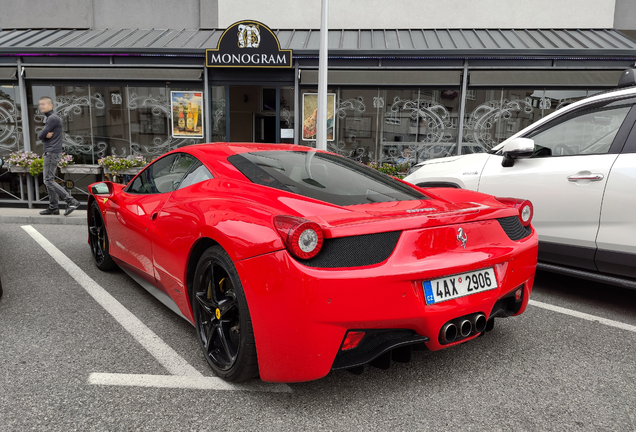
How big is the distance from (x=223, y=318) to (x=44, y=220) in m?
6.93

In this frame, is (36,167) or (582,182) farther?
(36,167)

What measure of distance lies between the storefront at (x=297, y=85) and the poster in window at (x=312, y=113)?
1.1 inches

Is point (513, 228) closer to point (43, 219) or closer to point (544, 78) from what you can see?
point (544, 78)

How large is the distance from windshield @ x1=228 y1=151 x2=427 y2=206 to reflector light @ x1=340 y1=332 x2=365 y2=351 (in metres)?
0.69

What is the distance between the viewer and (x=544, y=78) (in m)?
8.82

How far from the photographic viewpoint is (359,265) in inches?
78.7

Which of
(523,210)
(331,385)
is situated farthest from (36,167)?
(523,210)

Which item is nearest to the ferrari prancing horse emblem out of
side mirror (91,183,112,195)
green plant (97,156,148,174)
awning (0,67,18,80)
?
side mirror (91,183,112,195)

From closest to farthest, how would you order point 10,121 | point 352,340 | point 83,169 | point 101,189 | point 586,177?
point 352,340 < point 586,177 < point 101,189 < point 83,169 < point 10,121

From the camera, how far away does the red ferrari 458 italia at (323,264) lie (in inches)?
77.4

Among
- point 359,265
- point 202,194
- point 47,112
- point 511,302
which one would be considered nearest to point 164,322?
point 202,194

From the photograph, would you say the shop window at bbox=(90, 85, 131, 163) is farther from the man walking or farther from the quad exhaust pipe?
the quad exhaust pipe

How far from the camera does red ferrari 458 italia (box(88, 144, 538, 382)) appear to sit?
196 centimetres

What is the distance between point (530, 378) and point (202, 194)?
2158 mm
